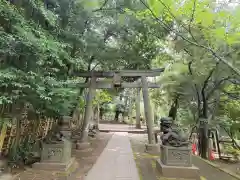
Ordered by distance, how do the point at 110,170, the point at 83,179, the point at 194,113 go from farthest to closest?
the point at 194,113 → the point at 110,170 → the point at 83,179

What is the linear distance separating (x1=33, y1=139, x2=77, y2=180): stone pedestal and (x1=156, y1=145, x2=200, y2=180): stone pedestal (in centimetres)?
245

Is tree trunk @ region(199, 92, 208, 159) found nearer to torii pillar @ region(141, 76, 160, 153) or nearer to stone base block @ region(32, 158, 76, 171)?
torii pillar @ region(141, 76, 160, 153)

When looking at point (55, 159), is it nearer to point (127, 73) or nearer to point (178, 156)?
point (178, 156)

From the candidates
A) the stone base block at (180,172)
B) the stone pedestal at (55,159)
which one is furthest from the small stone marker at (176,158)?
the stone pedestal at (55,159)

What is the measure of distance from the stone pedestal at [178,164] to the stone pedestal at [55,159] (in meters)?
2.45

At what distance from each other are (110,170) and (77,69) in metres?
5.17

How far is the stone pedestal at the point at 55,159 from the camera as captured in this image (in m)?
5.09

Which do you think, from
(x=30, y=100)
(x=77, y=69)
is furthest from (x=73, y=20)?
(x=30, y=100)

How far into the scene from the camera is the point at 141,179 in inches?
189

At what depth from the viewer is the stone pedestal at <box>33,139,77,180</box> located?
509 centimetres

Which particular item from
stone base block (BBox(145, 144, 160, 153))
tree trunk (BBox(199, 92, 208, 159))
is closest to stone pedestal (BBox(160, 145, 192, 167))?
stone base block (BBox(145, 144, 160, 153))

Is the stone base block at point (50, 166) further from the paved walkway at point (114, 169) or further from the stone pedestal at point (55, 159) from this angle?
the paved walkway at point (114, 169)

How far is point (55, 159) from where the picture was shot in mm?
5277

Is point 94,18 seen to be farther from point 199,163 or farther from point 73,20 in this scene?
point 199,163
